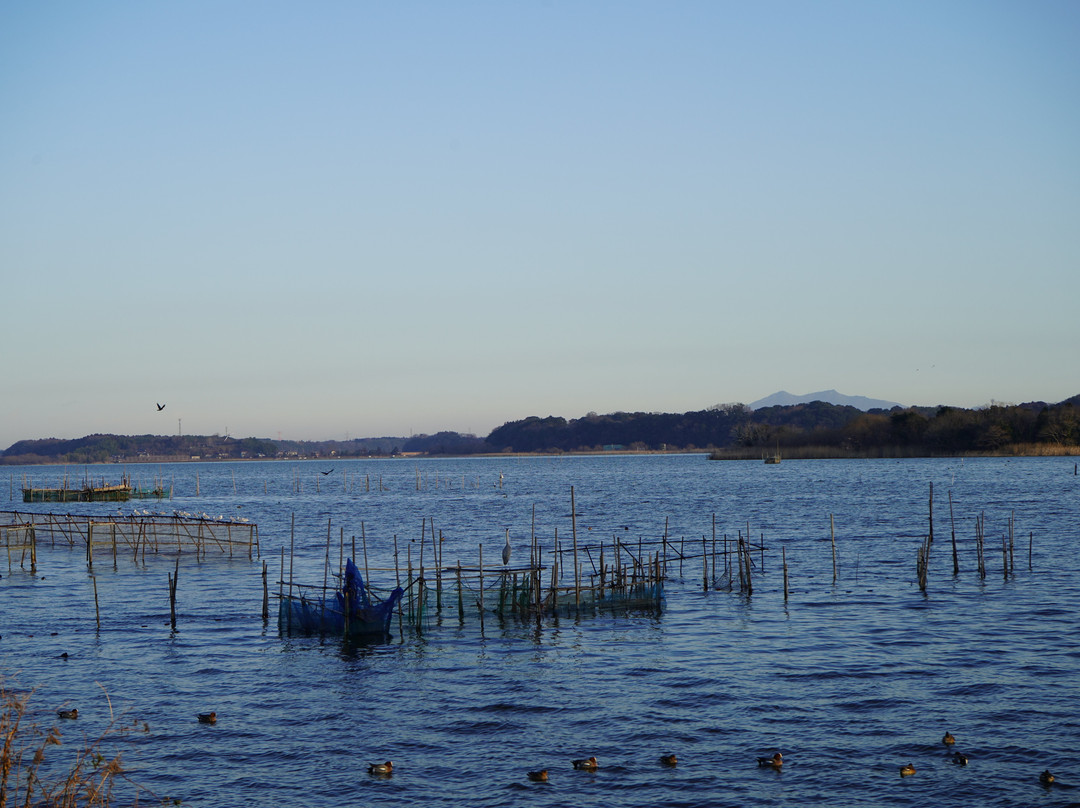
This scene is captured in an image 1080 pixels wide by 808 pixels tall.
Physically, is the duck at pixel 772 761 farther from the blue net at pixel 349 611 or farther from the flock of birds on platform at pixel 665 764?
the blue net at pixel 349 611

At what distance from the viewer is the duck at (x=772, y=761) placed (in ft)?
58.2

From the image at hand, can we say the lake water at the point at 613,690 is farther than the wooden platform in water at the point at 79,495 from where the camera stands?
No

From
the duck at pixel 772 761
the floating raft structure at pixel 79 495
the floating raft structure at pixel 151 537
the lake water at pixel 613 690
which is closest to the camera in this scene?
the lake water at pixel 613 690

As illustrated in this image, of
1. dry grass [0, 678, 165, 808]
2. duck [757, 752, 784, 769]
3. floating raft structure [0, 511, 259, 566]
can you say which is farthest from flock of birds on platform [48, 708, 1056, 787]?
floating raft structure [0, 511, 259, 566]

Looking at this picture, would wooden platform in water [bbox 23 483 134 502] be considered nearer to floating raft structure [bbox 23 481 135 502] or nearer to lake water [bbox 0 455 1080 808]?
floating raft structure [bbox 23 481 135 502]

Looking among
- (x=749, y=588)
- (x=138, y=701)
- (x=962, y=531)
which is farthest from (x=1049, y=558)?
(x=138, y=701)

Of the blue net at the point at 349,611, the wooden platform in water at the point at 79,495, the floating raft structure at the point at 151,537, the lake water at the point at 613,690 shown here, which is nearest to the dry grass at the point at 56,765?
the lake water at the point at 613,690

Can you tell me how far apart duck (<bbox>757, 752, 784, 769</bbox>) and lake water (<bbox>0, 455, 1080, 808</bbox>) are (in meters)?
0.39

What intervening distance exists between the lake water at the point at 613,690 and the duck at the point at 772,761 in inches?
15.2

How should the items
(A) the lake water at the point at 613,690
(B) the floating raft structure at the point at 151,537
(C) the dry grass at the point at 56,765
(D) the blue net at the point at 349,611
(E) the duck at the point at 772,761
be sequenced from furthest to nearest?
(B) the floating raft structure at the point at 151,537
(D) the blue net at the point at 349,611
(E) the duck at the point at 772,761
(A) the lake water at the point at 613,690
(C) the dry grass at the point at 56,765

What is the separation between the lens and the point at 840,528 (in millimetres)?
62344

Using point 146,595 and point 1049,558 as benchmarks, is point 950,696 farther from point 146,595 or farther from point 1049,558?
point 146,595

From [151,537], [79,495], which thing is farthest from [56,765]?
[79,495]

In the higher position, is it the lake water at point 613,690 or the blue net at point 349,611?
the blue net at point 349,611
